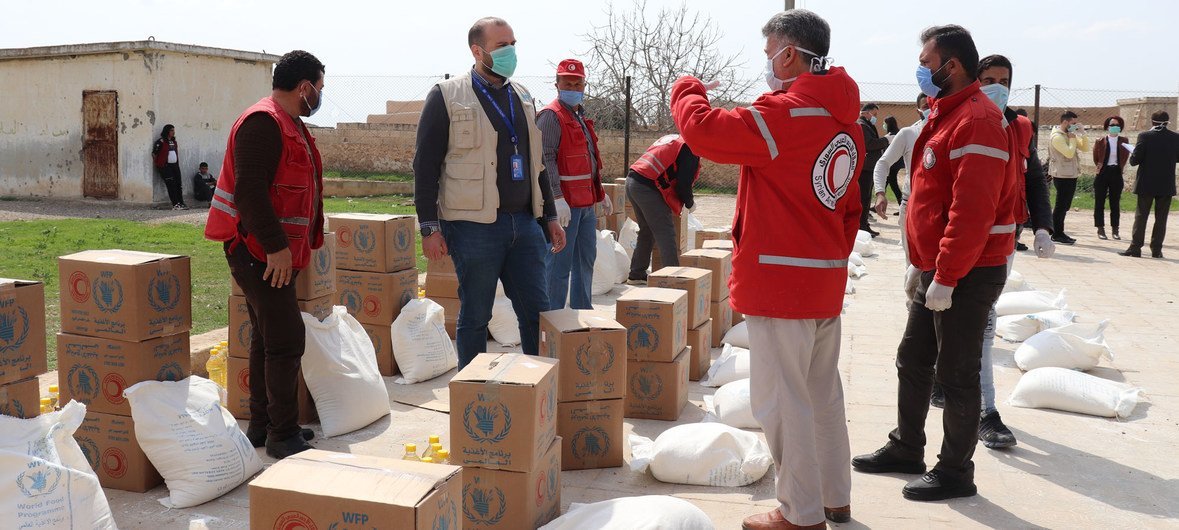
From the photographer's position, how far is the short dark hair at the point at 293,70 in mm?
3830

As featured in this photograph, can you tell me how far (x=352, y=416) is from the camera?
4.26 m

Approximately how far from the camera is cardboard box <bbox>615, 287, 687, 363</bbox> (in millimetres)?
4566

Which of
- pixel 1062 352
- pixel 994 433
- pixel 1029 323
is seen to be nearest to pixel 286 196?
pixel 994 433

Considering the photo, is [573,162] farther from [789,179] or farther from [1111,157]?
[1111,157]

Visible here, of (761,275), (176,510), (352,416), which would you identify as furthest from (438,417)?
(761,275)

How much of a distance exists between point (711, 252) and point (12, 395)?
4.45 metres

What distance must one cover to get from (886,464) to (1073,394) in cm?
159

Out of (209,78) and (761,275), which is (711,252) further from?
(209,78)

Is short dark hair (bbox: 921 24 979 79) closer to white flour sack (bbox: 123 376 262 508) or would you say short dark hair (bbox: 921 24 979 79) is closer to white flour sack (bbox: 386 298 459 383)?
white flour sack (bbox: 386 298 459 383)

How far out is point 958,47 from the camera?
11.3 feet

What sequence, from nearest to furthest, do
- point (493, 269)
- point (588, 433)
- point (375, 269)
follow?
1. point (588, 433)
2. point (493, 269)
3. point (375, 269)

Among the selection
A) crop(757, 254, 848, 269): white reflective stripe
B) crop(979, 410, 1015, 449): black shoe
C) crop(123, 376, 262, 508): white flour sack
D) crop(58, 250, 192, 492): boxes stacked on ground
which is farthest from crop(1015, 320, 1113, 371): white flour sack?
crop(58, 250, 192, 492): boxes stacked on ground

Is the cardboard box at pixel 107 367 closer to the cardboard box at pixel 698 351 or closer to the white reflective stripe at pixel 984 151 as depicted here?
the cardboard box at pixel 698 351

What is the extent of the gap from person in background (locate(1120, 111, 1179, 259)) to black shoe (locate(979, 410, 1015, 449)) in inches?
330
